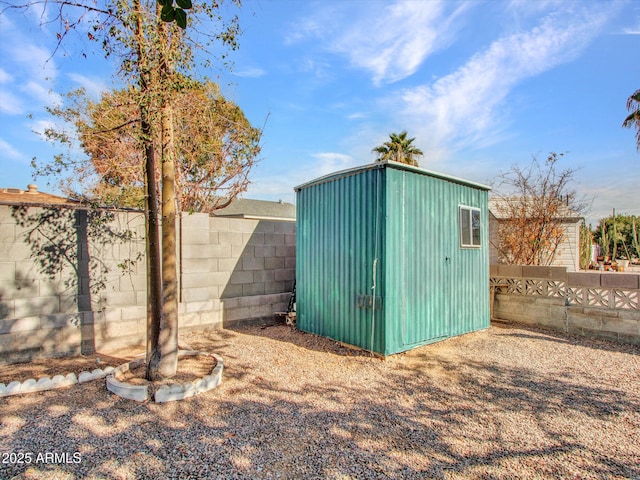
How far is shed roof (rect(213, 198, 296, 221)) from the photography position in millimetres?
16850

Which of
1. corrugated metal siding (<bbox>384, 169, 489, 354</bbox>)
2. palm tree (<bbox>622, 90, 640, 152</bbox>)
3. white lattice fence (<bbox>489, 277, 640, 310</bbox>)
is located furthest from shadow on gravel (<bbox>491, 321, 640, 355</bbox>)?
palm tree (<bbox>622, 90, 640, 152</bbox>)

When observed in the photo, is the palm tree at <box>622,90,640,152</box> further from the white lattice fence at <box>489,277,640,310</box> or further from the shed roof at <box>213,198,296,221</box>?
the shed roof at <box>213,198,296,221</box>

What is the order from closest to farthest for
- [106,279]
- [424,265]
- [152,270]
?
[152,270] → [106,279] → [424,265]

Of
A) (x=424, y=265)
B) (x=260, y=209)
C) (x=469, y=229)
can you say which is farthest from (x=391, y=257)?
(x=260, y=209)

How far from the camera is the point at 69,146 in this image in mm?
3680

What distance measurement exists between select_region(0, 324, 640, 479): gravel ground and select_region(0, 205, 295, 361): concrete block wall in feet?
4.15

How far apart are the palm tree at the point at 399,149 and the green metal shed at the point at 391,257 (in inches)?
424

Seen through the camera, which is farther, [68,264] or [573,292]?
[573,292]

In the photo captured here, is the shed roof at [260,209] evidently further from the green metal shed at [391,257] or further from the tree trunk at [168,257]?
the tree trunk at [168,257]

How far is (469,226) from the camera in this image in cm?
562

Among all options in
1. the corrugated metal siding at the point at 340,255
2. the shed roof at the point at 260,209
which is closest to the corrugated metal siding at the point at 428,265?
the corrugated metal siding at the point at 340,255

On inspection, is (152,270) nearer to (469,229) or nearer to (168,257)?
(168,257)

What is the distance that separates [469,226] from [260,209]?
1378cm

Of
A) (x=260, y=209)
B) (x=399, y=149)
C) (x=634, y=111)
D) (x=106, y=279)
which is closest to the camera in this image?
(x=106, y=279)
